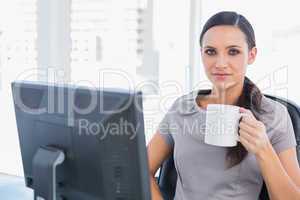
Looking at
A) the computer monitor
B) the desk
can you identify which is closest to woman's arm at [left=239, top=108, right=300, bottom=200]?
the computer monitor

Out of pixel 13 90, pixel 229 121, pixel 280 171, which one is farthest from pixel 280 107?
pixel 13 90

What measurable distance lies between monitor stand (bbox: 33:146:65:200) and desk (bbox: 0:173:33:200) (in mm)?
834

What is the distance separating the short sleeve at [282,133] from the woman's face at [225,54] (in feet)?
0.60

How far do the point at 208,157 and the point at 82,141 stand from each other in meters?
0.55

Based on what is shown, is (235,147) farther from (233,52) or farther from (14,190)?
(14,190)

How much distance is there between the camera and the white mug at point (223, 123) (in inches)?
40.4

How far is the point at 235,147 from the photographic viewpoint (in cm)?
123

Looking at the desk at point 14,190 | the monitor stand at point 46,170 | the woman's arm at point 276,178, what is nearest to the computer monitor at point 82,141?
the monitor stand at point 46,170

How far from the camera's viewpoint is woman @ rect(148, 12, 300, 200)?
1.21 meters

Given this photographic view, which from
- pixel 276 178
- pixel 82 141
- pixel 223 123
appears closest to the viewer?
pixel 82 141

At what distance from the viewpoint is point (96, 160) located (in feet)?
2.93

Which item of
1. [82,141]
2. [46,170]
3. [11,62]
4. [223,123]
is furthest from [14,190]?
[223,123]

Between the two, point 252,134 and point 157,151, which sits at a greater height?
point 252,134

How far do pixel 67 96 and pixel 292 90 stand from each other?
1381 millimetres
